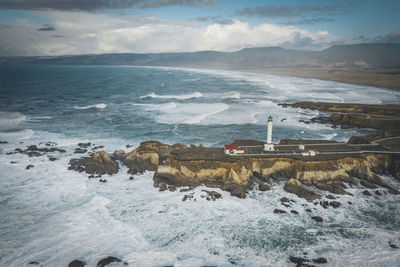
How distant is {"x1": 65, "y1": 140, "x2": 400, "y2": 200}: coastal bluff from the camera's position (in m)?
26.7

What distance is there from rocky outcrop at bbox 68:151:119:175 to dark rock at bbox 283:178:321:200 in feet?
62.9

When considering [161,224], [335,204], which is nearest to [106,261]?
[161,224]

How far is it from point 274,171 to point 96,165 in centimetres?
2052

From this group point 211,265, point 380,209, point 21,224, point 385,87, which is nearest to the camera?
point 211,265

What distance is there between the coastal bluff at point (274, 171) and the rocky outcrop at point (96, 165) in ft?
1.28

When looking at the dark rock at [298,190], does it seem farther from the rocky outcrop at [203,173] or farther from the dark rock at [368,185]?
the dark rock at [368,185]

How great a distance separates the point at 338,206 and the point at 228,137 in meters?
21.8

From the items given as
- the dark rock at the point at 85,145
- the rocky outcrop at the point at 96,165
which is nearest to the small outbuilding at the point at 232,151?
the rocky outcrop at the point at 96,165

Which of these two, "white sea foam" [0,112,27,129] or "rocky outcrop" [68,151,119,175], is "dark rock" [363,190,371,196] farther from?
"white sea foam" [0,112,27,129]

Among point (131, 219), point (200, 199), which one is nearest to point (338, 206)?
point (200, 199)

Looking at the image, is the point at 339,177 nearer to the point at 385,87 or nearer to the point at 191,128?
the point at 191,128

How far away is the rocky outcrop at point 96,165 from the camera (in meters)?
30.5

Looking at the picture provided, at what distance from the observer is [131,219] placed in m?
22.0

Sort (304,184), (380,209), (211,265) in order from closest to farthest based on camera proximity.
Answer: (211,265), (380,209), (304,184)
